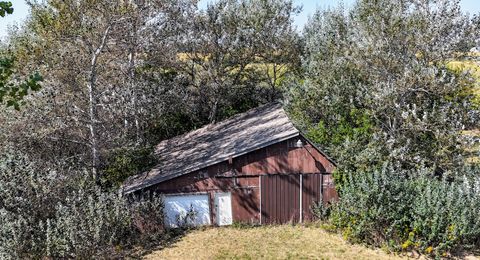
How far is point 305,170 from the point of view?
19047 millimetres

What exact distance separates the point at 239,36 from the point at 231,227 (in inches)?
729

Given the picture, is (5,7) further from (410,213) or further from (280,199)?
(410,213)

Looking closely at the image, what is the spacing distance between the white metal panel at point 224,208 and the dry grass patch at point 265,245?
423mm

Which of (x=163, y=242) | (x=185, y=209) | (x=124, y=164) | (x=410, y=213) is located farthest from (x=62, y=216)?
(x=410, y=213)

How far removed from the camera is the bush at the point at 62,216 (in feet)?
49.8

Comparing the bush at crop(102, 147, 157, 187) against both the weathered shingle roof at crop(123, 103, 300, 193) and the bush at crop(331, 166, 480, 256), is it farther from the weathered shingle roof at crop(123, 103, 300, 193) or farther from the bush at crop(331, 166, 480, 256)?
the bush at crop(331, 166, 480, 256)

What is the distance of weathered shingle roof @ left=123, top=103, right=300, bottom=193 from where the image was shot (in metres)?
18.7

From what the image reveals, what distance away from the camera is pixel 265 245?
1712 cm

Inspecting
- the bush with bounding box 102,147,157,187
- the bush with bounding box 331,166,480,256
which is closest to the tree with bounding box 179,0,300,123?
the bush with bounding box 102,147,157,187

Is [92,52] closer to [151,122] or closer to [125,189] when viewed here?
[125,189]

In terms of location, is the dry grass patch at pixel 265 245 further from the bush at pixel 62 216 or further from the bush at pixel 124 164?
the bush at pixel 124 164

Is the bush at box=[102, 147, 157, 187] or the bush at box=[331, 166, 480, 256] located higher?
the bush at box=[102, 147, 157, 187]

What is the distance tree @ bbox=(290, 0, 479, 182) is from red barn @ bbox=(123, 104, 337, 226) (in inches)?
84.5

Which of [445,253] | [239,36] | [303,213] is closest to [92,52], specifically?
[303,213]
